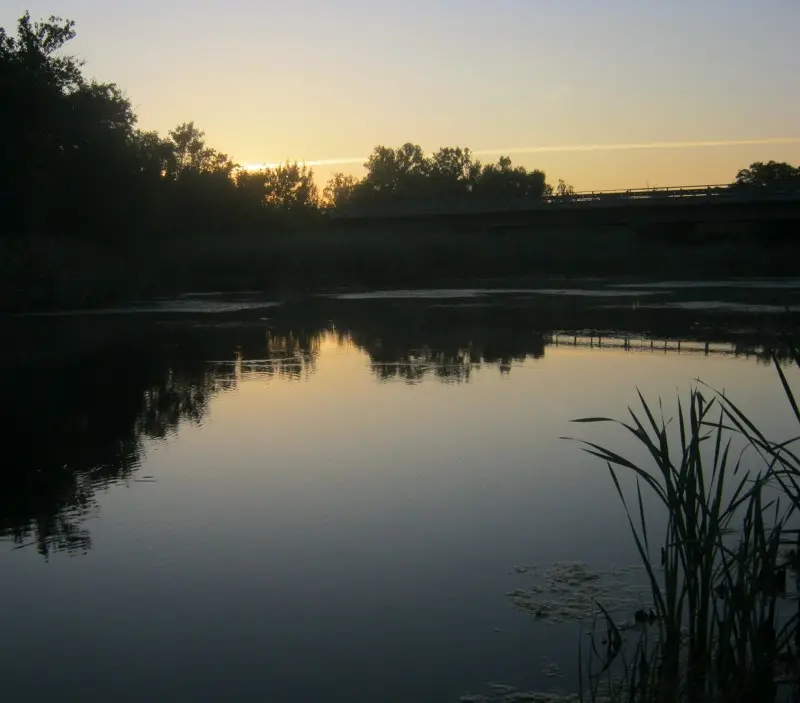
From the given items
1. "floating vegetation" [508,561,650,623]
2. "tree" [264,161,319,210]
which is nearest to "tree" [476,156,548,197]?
"tree" [264,161,319,210]

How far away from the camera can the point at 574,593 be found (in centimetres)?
589

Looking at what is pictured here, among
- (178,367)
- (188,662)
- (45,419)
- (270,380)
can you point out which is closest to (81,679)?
(188,662)

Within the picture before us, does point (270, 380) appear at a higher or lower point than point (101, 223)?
lower

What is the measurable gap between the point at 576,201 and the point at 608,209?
7.05 ft

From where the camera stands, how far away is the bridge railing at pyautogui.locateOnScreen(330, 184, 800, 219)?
177 feet

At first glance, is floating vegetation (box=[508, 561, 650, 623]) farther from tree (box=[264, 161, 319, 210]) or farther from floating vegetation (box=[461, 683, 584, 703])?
tree (box=[264, 161, 319, 210])

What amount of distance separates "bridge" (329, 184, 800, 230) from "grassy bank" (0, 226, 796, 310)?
1299 millimetres

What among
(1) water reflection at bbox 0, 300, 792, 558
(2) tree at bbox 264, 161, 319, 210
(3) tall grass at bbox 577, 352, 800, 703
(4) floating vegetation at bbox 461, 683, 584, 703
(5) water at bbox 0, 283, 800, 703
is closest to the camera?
(3) tall grass at bbox 577, 352, 800, 703

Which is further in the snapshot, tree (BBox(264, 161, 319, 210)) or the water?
tree (BBox(264, 161, 319, 210))

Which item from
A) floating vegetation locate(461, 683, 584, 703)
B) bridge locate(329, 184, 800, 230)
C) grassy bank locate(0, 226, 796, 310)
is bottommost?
floating vegetation locate(461, 683, 584, 703)

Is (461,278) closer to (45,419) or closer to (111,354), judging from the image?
(111,354)

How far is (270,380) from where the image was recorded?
14609 mm

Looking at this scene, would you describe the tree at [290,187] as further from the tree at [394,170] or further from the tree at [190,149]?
the tree at [394,170]

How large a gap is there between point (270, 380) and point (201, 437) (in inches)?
161
